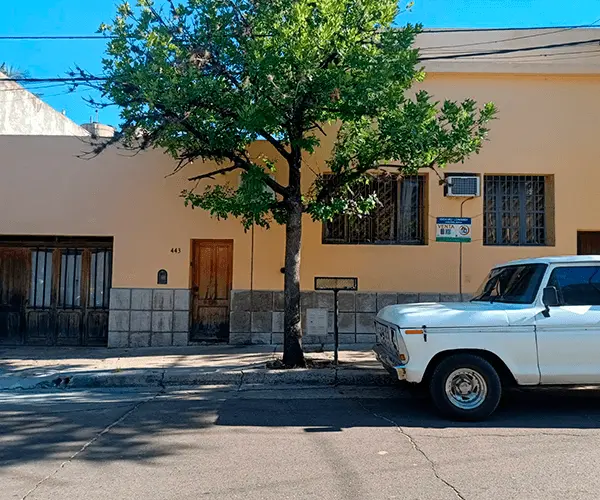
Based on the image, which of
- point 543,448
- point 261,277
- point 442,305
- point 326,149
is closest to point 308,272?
point 261,277

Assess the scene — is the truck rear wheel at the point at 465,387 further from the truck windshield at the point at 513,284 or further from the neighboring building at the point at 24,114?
the neighboring building at the point at 24,114

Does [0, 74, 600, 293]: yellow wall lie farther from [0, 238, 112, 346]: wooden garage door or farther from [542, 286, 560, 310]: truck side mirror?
[542, 286, 560, 310]: truck side mirror

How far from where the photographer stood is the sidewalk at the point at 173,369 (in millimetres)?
8375

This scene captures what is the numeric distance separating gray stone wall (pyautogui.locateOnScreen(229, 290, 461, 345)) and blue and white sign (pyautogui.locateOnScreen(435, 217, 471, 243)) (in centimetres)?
117

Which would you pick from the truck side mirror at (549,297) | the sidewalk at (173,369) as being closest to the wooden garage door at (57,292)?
the sidewalk at (173,369)

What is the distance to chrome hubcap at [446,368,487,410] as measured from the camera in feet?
20.3

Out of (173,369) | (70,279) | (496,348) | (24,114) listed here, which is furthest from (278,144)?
(24,114)

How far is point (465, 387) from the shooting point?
6277 mm

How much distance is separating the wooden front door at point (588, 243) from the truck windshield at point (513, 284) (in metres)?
5.02

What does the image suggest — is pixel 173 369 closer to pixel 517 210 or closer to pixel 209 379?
pixel 209 379

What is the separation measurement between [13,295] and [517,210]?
35.4 ft

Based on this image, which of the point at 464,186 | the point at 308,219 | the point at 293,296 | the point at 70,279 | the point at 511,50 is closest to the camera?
the point at 293,296

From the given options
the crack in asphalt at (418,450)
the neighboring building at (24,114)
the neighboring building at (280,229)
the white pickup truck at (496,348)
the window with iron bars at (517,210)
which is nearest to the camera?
the crack in asphalt at (418,450)

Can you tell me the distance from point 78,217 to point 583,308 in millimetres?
9469
